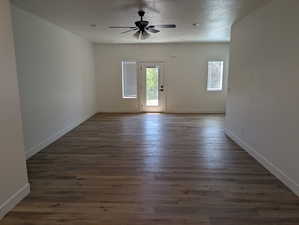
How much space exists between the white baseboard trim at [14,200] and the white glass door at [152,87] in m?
5.77

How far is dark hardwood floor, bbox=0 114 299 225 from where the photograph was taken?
6.87 feet

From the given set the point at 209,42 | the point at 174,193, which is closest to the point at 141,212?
the point at 174,193

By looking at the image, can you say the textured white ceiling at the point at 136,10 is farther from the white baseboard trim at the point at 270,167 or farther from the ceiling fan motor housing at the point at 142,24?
the white baseboard trim at the point at 270,167

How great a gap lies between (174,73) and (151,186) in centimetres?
563

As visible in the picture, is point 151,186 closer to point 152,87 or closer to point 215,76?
point 152,87

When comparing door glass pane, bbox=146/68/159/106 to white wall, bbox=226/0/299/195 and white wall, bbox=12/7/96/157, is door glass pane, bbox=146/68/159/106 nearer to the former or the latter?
white wall, bbox=12/7/96/157

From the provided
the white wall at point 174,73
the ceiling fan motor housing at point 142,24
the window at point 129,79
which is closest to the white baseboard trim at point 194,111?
the white wall at point 174,73

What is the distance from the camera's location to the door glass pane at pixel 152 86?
7777 mm

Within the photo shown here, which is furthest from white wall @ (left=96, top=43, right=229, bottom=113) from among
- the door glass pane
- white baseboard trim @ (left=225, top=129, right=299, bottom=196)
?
white baseboard trim @ (left=225, top=129, right=299, bottom=196)

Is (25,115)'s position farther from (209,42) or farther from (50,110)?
(209,42)

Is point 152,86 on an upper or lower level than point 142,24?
lower

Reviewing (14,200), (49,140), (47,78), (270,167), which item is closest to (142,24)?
(47,78)

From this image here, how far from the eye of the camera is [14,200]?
2.25 metres

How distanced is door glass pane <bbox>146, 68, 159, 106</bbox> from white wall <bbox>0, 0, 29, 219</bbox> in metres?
5.81
